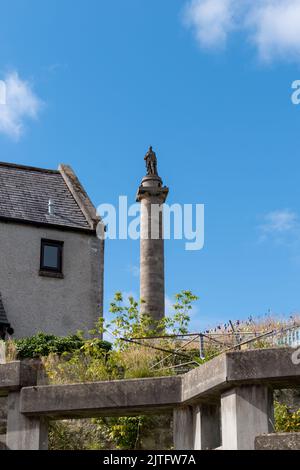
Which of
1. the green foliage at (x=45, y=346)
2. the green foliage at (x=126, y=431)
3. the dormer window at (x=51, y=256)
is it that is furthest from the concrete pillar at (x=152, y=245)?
the green foliage at (x=126, y=431)

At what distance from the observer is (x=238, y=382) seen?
991cm

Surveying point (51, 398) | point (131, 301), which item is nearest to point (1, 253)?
point (131, 301)

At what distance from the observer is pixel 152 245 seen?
27.0 m

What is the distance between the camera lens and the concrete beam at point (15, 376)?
11555mm

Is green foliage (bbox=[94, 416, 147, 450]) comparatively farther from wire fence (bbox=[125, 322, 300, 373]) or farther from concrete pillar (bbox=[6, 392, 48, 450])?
concrete pillar (bbox=[6, 392, 48, 450])

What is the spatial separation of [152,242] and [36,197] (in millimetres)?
4712

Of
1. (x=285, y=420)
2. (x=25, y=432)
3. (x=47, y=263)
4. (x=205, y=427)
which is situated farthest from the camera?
(x=47, y=263)

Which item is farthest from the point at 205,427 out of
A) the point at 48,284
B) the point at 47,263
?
the point at 47,263

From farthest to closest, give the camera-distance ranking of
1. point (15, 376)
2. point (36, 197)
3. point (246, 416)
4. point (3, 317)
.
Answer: point (36, 197) → point (3, 317) → point (15, 376) → point (246, 416)

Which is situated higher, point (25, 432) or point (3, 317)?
point (3, 317)

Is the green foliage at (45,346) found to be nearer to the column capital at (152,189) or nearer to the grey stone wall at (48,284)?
the grey stone wall at (48,284)

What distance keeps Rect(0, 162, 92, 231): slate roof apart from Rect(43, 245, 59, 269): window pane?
819 mm

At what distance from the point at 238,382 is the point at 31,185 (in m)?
20.9

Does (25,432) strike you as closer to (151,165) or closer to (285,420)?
(285,420)
